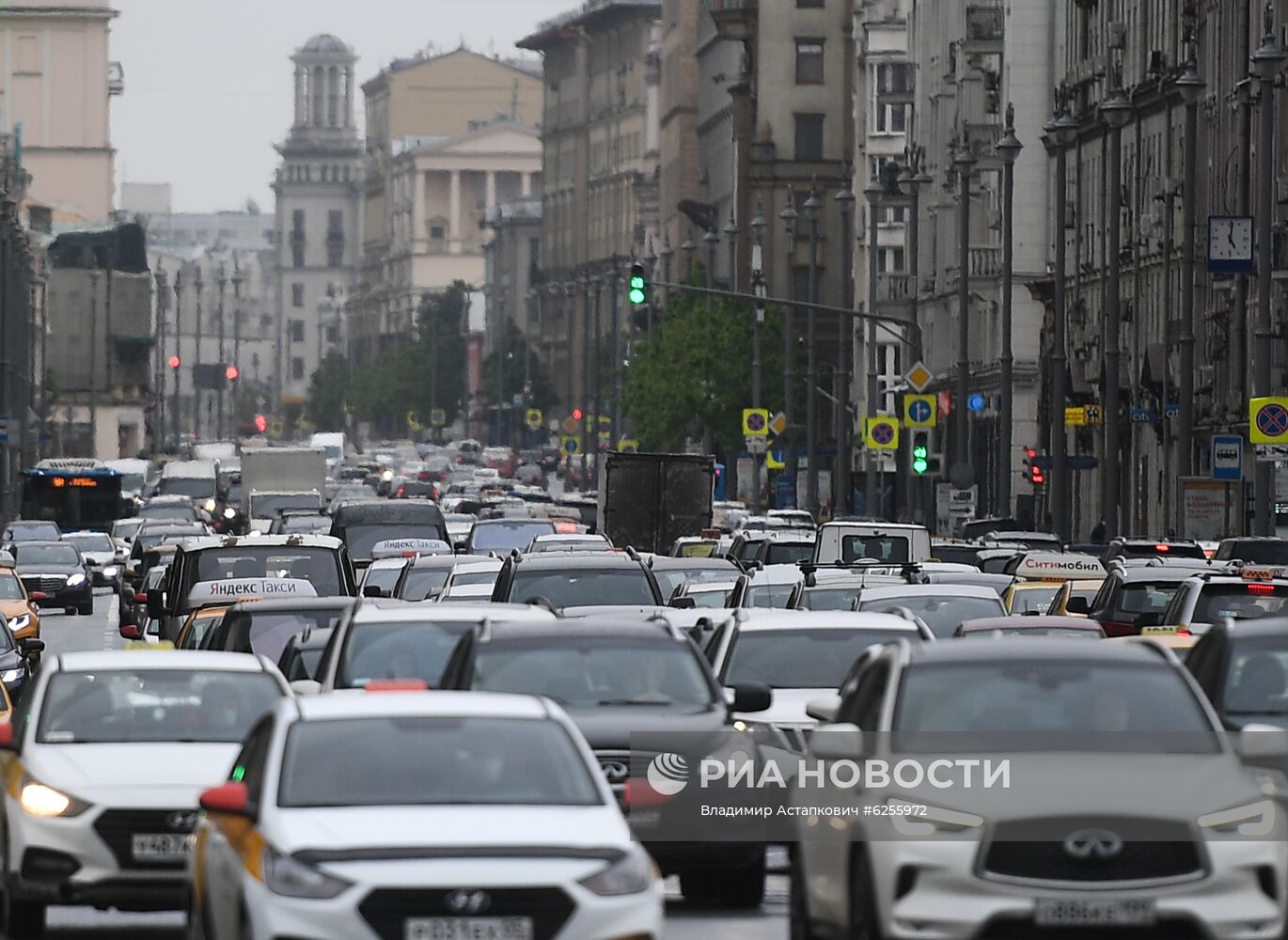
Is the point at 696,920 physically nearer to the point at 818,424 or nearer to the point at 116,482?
the point at 116,482

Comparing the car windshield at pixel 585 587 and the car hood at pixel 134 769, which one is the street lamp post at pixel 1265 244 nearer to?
the car windshield at pixel 585 587

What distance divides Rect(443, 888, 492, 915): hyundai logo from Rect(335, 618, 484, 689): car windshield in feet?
25.1

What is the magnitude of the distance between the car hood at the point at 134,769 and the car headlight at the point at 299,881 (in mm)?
3619

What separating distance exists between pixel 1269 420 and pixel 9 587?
15.5 metres

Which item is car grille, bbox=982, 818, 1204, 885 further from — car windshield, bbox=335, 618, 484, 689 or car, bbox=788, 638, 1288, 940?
car windshield, bbox=335, 618, 484, 689

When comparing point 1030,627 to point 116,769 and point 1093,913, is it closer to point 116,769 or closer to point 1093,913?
point 116,769

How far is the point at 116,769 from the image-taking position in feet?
51.8

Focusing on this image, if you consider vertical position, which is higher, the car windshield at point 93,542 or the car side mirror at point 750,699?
the car side mirror at point 750,699

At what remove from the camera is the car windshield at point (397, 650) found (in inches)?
768

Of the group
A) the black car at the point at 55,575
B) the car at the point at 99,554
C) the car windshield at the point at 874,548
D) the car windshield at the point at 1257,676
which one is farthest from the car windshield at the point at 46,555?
the car windshield at the point at 1257,676

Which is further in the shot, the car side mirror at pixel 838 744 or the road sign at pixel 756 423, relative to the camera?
the road sign at pixel 756 423

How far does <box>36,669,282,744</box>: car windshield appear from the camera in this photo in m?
16.5

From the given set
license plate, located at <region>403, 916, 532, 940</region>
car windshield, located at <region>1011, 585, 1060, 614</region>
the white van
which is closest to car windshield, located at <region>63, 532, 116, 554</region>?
the white van

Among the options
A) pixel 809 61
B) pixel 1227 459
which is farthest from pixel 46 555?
pixel 809 61
